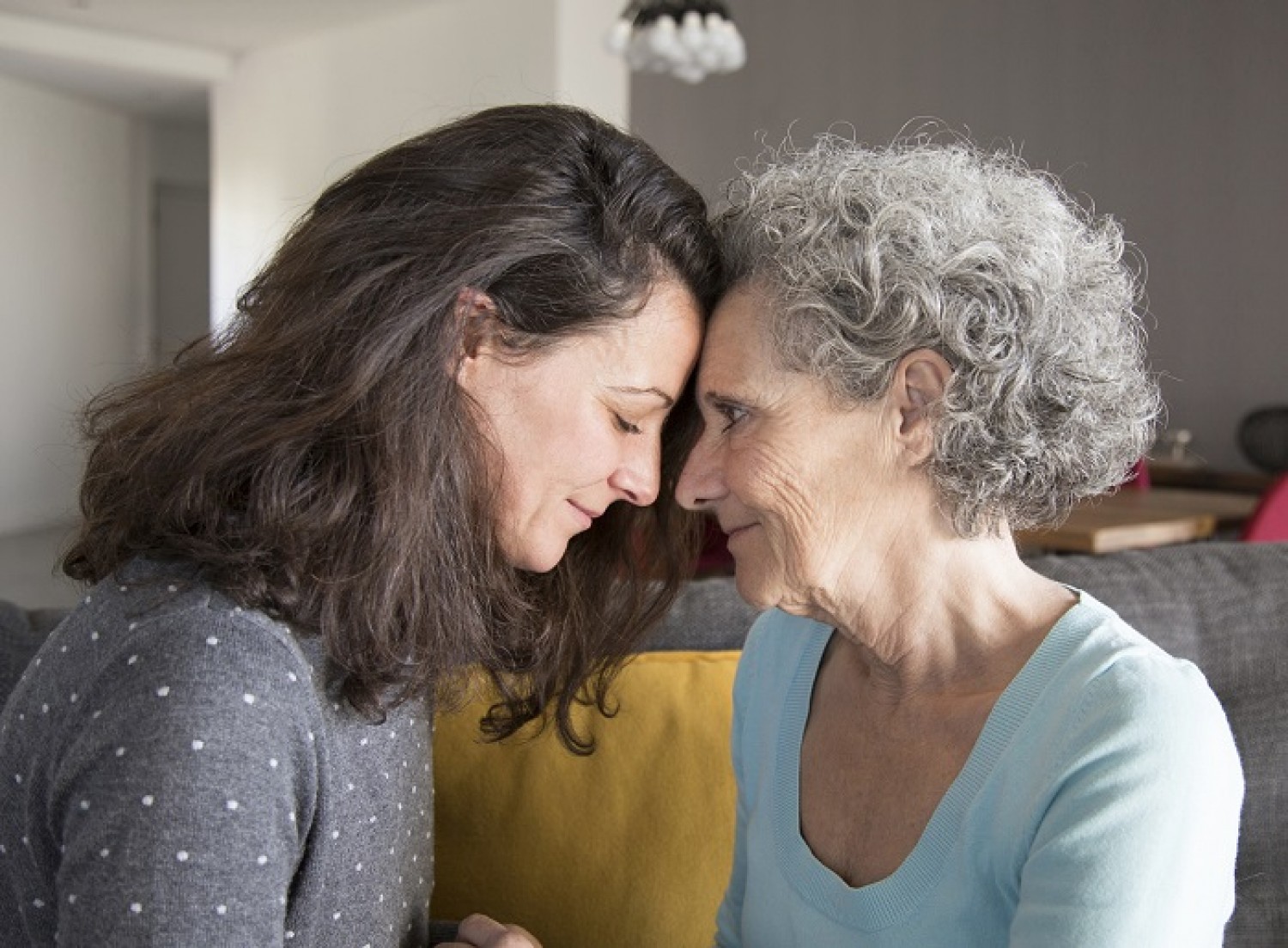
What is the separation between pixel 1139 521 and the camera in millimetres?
4141

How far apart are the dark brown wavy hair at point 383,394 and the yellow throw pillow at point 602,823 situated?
0.45 meters

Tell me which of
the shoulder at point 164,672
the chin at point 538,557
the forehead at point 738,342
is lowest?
the shoulder at point 164,672

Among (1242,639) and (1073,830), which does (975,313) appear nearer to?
(1073,830)

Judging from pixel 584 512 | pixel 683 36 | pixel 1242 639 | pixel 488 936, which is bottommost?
pixel 488 936

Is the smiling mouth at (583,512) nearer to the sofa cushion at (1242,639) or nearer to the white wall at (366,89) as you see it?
the sofa cushion at (1242,639)

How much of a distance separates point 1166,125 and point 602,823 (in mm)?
5676

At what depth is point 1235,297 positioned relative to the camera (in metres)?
6.29

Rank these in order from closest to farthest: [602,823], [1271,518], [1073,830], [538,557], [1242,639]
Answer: [1073,830], [538,557], [602,823], [1242,639], [1271,518]

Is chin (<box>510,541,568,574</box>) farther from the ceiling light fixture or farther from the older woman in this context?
the ceiling light fixture

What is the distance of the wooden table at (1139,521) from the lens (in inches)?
155

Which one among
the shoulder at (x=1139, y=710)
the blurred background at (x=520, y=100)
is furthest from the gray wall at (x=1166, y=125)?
the shoulder at (x=1139, y=710)

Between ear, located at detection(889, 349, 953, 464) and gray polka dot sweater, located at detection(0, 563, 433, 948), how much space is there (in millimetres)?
A: 567

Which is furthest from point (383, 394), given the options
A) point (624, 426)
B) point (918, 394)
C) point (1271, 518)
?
point (1271, 518)

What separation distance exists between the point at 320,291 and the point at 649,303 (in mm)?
308
